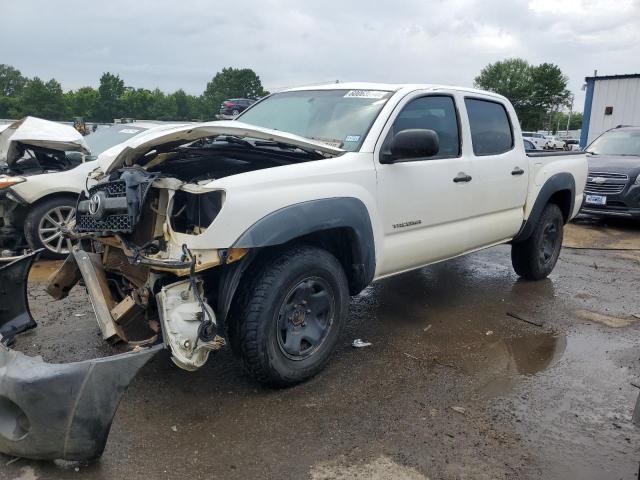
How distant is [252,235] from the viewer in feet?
9.64

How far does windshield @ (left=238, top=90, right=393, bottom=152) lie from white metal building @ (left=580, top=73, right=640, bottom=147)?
46.6 ft

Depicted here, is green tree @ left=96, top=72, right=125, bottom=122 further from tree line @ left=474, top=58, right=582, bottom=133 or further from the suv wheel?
the suv wheel

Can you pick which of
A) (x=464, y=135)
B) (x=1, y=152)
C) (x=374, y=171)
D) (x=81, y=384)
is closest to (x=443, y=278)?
(x=464, y=135)

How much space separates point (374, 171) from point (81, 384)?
2185 mm

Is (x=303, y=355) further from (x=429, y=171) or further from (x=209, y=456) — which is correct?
(x=429, y=171)

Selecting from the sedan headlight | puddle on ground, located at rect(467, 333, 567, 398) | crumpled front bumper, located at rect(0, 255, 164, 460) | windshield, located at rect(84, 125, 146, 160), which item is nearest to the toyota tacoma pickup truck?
crumpled front bumper, located at rect(0, 255, 164, 460)

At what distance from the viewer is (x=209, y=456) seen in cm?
278

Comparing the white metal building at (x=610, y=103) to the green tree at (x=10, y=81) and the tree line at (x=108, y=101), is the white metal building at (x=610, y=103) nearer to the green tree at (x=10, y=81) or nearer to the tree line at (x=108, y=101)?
the tree line at (x=108, y=101)

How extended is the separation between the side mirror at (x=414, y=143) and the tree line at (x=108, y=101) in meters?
43.9

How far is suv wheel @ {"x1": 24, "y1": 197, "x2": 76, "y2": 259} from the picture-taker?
6105 mm

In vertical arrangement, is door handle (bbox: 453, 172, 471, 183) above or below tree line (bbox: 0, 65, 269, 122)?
below

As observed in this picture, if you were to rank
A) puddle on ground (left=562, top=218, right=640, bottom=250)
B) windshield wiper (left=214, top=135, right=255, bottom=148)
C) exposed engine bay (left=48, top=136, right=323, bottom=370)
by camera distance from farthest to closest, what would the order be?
puddle on ground (left=562, top=218, right=640, bottom=250), windshield wiper (left=214, top=135, right=255, bottom=148), exposed engine bay (left=48, top=136, right=323, bottom=370)

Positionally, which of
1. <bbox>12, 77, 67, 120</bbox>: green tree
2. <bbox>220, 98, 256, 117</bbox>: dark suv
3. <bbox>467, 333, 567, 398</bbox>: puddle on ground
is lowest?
<bbox>467, 333, 567, 398</bbox>: puddle on ground

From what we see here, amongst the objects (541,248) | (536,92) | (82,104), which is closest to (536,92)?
(536,92)
